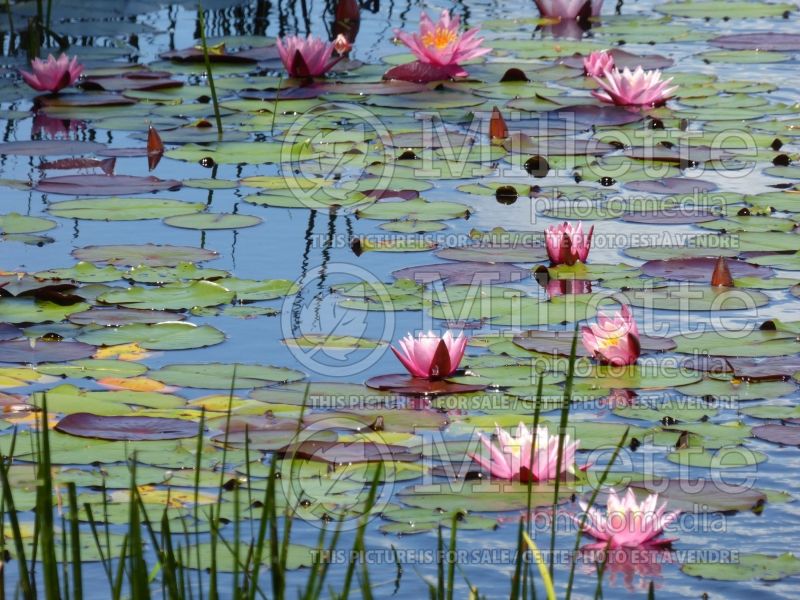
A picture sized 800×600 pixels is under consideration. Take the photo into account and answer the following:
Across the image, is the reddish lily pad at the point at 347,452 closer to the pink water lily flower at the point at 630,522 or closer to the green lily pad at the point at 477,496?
the green lily pad at the point at 477,496

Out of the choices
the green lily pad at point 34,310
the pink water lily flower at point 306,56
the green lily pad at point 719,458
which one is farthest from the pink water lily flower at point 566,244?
the pink water lily flower at point 306,56

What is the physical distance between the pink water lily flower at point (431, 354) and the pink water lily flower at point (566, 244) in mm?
881

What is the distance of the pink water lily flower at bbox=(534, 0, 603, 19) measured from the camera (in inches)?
330

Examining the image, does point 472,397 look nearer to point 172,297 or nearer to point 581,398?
point 581,398

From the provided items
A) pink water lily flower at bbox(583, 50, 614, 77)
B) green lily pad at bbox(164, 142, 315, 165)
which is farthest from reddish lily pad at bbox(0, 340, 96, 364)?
pink water lily flower at bbox(583, 50, 614, 77)

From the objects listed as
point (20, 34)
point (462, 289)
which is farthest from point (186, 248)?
point (20, 34)

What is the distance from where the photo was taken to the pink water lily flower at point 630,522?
287 cm

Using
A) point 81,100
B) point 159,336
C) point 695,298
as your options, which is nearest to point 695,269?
point 695,298

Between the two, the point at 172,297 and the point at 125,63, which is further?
the point at 125,63

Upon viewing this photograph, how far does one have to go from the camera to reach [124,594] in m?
2.88

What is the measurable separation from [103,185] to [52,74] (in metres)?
1.48

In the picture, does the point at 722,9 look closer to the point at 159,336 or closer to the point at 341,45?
the point at 341,45

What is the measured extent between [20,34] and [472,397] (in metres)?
5.09

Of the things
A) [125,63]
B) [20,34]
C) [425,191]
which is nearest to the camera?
[425,191]
